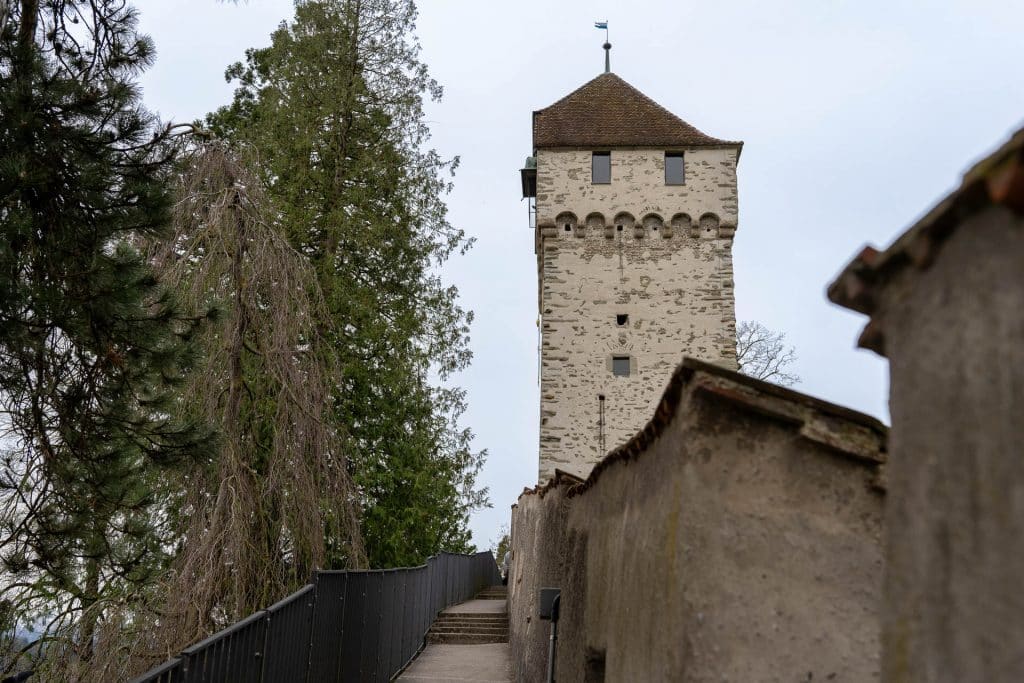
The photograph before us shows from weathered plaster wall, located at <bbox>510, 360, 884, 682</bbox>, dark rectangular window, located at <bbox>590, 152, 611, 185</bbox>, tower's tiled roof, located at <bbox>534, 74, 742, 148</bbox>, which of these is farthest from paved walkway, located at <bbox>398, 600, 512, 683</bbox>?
tower's tiled roof, located at <bbox>534, 74, 742, 148</bbox>

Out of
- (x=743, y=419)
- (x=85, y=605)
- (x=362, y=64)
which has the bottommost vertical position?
(x=85, y=605)

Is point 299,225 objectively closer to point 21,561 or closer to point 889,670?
point 21,561

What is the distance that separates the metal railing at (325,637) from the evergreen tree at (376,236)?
2.09m

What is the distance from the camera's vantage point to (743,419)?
2.53m

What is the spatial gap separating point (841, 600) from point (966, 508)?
3.78ft

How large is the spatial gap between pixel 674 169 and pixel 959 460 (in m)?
20.6

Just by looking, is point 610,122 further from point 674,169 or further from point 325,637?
point 325,637

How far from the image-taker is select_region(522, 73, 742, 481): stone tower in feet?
63.8

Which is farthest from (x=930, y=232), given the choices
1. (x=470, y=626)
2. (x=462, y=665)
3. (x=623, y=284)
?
(x=623, y=284)

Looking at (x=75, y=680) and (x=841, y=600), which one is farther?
(x=75, y=680)

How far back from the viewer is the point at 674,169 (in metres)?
21.3

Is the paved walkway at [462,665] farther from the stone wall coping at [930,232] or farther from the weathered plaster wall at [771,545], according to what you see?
the stone wall coping at [930,232]

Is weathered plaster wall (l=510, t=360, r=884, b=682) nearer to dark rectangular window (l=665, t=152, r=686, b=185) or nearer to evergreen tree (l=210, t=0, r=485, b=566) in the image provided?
evergreen tree (l=210, t=0, r=485, b=566)

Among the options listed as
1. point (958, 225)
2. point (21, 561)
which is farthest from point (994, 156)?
point (21, 561)
